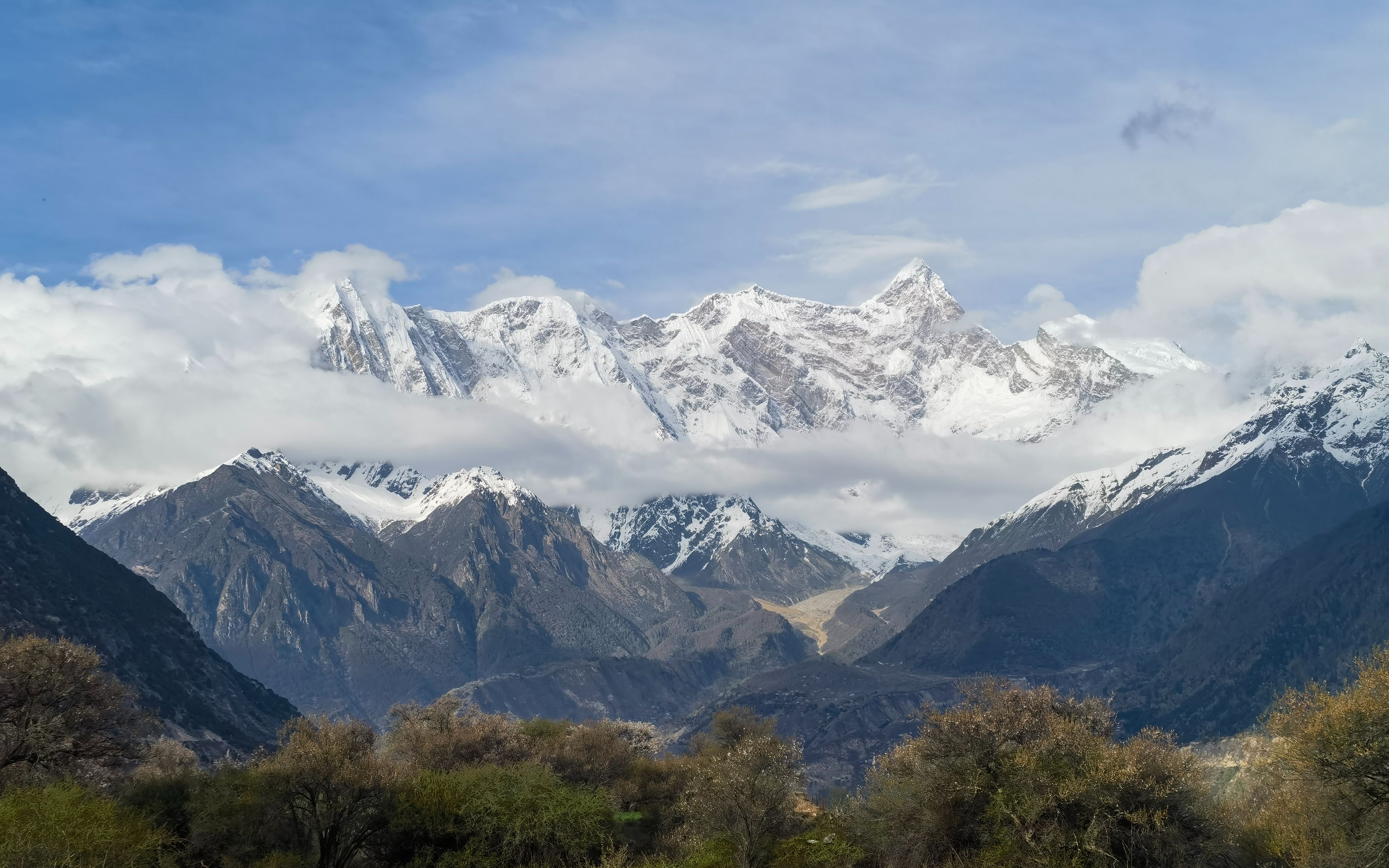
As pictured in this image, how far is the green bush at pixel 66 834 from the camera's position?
7912cm

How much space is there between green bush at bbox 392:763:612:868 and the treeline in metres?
0.24

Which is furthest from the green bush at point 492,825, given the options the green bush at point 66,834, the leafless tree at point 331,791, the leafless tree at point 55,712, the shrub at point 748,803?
the green bush at point 66,834

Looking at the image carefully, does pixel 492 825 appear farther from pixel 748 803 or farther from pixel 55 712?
pixel 55 712

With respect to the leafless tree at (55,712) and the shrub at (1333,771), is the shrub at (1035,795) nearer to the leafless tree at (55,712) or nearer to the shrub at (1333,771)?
the shrub at (1333,771)

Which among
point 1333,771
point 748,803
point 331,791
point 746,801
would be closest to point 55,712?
point 331,791

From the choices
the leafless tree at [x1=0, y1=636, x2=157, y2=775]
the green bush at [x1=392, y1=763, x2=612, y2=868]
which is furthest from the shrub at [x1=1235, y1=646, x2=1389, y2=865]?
the leafless tree at [x1=0, y1=636, x2=157, y2=775]

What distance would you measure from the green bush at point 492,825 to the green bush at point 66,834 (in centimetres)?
2785

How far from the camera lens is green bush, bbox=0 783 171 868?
79.1m

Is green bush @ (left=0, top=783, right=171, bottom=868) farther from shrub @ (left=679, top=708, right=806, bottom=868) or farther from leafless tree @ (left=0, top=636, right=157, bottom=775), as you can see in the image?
shrub @ (left=679, top=708, right=806, bottom=868)

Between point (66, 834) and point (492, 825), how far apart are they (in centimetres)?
4386

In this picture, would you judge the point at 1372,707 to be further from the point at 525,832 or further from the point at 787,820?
the point at 525,832

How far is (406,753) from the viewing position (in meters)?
170

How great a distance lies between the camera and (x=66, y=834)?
84062 millimetres

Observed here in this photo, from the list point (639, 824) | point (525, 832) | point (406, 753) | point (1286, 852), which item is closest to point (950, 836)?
point (1286, 852)
